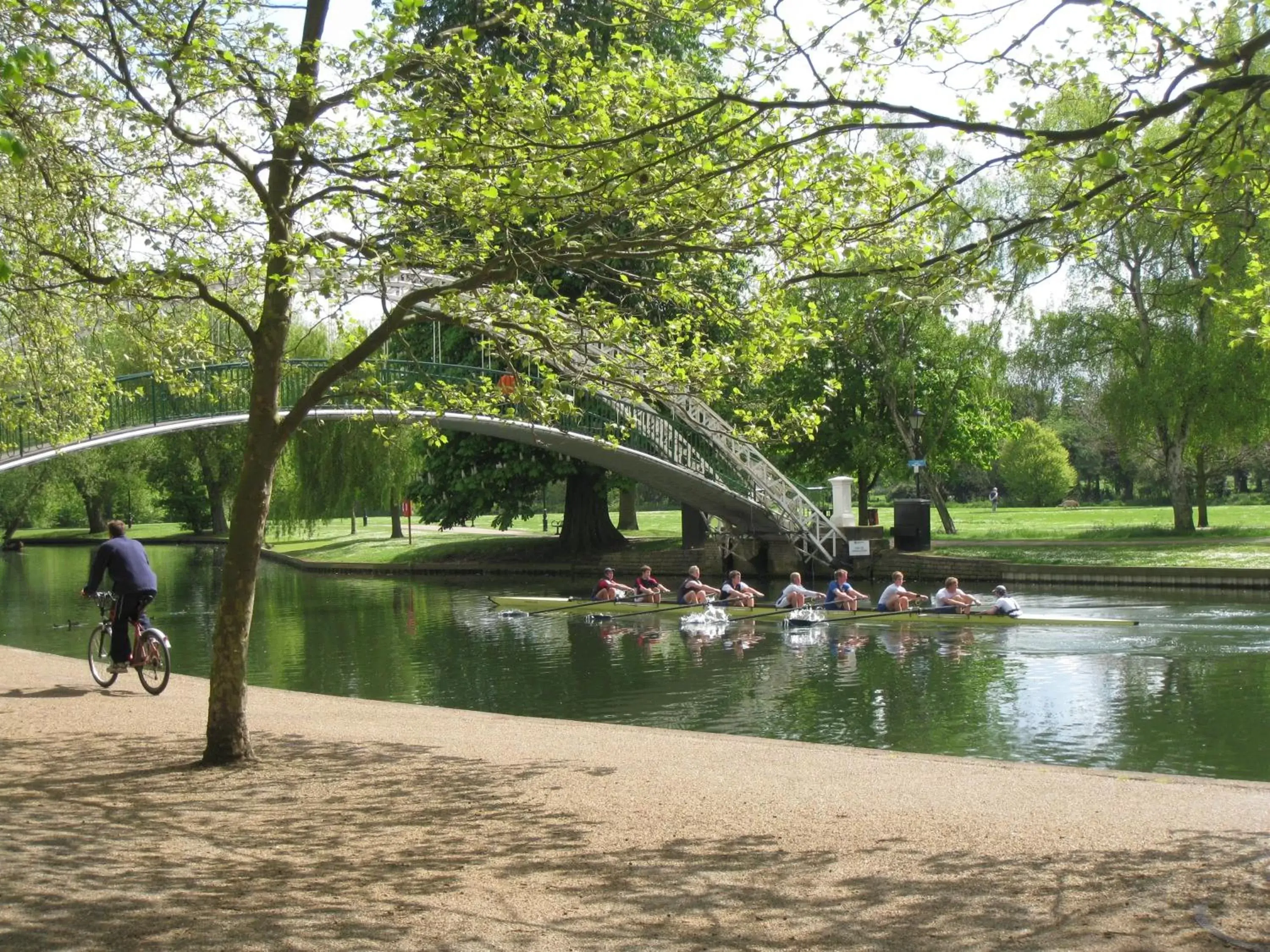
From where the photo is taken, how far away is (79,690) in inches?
506

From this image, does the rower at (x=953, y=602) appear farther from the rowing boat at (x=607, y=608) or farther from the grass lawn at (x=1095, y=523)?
the grass lawn at (x=1095, y=523)

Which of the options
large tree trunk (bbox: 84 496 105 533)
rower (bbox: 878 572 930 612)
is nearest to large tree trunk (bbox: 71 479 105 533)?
large tree trunk (bbox: 84 496 105 533)

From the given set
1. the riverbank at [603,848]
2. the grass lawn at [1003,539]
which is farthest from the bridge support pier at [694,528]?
the riverbank at [603,848]

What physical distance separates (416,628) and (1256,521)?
30429 mm

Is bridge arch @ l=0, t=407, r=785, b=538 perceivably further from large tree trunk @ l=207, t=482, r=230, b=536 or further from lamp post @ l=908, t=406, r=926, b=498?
large tree trunk @ l=207, t=482, r=230, b=536

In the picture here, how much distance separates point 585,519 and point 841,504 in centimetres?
923

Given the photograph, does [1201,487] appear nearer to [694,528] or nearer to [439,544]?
[694,528]

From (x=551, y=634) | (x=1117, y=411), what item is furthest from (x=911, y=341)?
(x=551, y=634)

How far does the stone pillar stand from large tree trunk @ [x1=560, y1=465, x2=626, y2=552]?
26.9ft

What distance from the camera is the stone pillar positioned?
35.4m

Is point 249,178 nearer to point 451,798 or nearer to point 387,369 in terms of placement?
point 451,798

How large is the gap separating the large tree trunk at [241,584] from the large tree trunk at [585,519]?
3170cm

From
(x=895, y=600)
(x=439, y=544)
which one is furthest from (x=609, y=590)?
(x=439, y=544)

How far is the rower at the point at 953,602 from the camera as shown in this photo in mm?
22578
